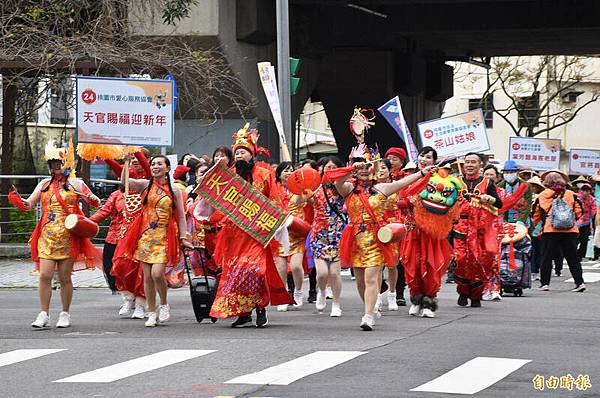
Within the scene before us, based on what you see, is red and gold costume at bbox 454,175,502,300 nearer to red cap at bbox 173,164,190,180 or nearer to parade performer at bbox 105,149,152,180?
red cap at bbox 173,164,190,180

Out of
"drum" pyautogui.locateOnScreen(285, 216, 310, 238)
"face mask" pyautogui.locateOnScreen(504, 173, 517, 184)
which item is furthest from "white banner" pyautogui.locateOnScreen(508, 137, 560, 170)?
"drum" pyautogui.locateOnScreen(285, 216, 310, 238)

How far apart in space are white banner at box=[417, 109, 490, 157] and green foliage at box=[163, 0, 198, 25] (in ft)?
23.6

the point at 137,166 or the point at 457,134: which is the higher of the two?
the point at 457,134

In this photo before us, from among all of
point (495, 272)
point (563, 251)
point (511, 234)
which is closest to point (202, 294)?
point (495, 272)

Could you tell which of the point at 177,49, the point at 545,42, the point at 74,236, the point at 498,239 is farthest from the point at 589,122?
the point at 74,236

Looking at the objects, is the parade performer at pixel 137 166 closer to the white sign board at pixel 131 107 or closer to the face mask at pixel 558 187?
the white sign board at pixel 131 107

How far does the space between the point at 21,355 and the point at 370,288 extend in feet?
11.4

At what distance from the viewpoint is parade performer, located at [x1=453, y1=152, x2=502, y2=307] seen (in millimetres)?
15617

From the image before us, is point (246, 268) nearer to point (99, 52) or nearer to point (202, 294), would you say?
point (202, 294)

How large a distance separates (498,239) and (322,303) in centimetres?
255

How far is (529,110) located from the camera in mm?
61688

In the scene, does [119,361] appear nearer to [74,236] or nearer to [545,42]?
[74,236]

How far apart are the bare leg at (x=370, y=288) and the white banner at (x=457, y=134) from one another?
8007 mm

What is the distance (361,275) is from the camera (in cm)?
1355
